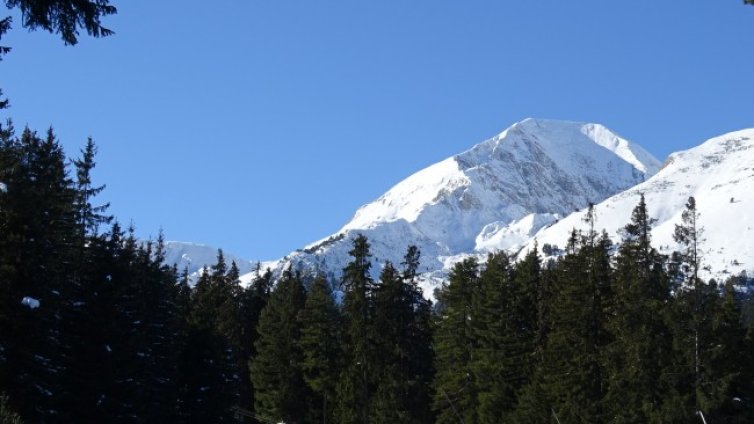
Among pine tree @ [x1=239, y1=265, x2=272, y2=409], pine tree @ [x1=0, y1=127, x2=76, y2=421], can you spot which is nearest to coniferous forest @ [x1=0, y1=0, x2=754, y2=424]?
pine tree @ [x1=0, y1=127, x2=76, y2=421]

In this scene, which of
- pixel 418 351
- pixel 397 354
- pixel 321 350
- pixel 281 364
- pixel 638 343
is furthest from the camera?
pixel 281 364

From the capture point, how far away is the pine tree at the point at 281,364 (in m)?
66.0

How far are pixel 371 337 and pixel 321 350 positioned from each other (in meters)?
6.17

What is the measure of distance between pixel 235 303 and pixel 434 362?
25555 mm

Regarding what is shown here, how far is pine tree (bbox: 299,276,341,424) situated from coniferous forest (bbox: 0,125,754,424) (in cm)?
15

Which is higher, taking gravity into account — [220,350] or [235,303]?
[235,303]

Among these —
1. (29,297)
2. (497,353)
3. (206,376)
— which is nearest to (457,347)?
(497,353)

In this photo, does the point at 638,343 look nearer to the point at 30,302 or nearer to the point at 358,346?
the point at 358,346

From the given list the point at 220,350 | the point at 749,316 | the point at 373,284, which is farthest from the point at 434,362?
the point at 749,316

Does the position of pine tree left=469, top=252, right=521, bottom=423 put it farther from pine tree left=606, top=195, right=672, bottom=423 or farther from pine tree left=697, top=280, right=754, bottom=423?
pine tree left=697, top=280, right=754, bottom=423

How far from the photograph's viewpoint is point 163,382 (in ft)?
152

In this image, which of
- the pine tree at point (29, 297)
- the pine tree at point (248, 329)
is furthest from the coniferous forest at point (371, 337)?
the pine tree at point (248, 329)

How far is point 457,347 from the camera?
56656 millimetres

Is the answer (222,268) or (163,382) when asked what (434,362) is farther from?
(222,268)
